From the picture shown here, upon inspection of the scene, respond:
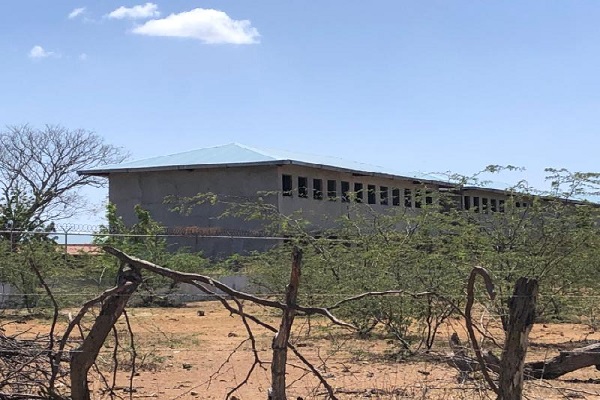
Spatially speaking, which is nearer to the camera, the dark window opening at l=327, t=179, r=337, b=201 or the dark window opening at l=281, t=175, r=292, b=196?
the dark window opening at l=281, t=175, r=292, b=196

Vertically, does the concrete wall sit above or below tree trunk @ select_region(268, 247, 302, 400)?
above

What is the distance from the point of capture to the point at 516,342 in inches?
245

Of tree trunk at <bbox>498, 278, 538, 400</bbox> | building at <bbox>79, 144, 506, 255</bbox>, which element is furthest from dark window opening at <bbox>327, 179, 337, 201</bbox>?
tree trunk at <bbox>498, 278, 538, 400</bbox>

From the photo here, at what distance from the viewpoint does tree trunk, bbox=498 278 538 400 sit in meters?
6.23

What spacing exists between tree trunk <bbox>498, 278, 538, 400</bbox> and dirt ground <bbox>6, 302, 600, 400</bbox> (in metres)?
1.19

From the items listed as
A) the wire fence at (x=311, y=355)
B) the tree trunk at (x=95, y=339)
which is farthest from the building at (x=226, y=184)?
the tree trunk at (x=95, y=339)

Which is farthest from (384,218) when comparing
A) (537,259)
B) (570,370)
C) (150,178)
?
(150,178)

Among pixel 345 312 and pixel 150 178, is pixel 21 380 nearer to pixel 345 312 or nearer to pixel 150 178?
pixel 345 312

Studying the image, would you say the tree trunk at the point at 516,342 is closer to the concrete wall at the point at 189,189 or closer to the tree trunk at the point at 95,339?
the tree trunk at the point at 95,339

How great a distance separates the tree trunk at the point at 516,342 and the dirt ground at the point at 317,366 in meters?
1.19

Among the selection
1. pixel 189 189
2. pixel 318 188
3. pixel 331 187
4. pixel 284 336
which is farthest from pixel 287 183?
pixel 284 336

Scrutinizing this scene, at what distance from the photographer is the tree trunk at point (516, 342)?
245 inches

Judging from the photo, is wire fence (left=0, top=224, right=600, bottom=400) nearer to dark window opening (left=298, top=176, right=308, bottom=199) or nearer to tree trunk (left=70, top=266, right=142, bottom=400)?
tree trunk (left=70, top=266, right=142, bottom=400)

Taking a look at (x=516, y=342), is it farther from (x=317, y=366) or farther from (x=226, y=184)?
(x=226, y=184)
